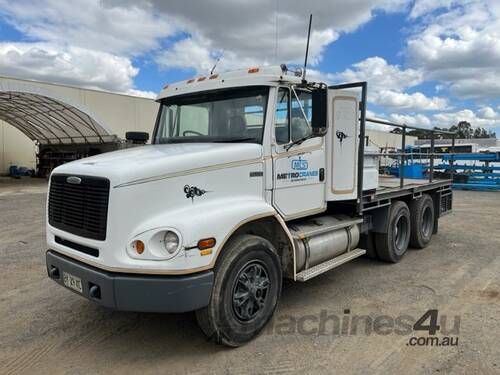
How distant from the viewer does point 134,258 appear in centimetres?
317

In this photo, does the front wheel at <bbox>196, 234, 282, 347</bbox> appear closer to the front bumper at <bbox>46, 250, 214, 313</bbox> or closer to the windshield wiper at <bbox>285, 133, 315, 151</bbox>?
the front bumper at <bbox>46, 250, 214, 313</bbox>

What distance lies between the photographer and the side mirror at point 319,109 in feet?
13.6

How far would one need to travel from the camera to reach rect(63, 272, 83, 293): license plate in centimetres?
343

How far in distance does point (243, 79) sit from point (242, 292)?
87.0 inches

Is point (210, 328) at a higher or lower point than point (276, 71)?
lower

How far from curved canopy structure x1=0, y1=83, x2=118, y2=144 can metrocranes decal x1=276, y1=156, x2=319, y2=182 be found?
15.6 metres

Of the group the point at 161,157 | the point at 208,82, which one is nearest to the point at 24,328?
the point at 161,157

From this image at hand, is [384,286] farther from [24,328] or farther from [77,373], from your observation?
[24,328]

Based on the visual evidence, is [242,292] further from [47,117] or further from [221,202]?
[47,117]

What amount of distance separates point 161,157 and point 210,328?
1.57m

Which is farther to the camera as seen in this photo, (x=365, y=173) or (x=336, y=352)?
(x=365, y=173)

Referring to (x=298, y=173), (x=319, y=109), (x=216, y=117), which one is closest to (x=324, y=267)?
(x=298, y=173)

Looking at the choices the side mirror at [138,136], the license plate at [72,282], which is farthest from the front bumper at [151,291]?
the side mirror at [138,136]

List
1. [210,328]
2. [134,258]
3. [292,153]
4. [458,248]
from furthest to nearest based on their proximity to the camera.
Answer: [458,248], [292,153], [210,328], [134,258]
